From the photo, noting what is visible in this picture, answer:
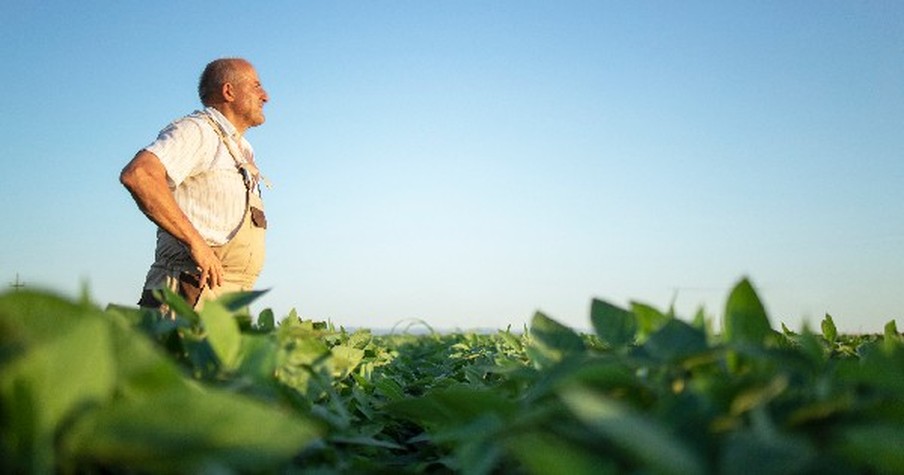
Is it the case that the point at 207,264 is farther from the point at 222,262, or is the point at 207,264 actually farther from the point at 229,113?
the point at 229,113

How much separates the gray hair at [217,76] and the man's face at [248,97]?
50 millimetres

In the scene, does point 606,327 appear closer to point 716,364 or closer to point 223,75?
point 716,364

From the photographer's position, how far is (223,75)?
16.1ft

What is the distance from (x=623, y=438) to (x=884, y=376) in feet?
1.36

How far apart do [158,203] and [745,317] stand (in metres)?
3.35

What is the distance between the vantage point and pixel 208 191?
4.43 m

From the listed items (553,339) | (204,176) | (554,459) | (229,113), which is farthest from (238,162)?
(554,459)

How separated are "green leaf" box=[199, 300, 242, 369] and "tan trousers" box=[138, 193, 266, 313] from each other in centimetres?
312

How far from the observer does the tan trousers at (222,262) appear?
4.30m

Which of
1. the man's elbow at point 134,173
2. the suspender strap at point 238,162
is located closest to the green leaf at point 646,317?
the man's elbow at point 134,173

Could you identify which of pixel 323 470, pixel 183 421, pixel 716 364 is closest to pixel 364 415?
pixel 323 470

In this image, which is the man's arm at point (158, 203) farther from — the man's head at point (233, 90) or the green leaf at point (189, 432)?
the green leaf at point (189, 432)

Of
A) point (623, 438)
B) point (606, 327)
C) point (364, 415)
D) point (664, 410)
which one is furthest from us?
point (364, 415)

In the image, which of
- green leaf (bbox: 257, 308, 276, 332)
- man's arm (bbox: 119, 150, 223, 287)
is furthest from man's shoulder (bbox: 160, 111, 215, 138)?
green leaf (bbox: 257, 308, 276, 332)
